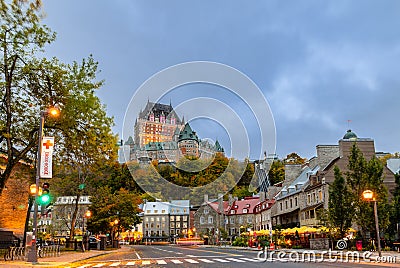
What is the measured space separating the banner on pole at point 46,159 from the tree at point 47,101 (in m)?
3.33

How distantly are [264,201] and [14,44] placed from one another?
60771 millimetres

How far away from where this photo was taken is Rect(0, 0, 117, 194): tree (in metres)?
25.4

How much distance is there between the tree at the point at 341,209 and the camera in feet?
117

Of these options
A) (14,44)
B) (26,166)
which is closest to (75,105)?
(14,44)

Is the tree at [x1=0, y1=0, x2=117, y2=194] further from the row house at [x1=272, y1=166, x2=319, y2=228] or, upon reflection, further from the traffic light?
the row house at [x1=272, y1=166, x2=319, y2=228]

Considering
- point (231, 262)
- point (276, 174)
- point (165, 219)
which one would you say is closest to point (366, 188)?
point (231, 262)

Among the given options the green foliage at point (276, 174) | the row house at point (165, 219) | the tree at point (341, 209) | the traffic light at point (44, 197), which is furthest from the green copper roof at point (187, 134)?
the traffic light at point (44, 197)

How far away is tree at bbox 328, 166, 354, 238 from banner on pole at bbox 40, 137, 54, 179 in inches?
934

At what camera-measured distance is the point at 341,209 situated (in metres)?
36.0

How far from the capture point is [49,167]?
22.4 meters

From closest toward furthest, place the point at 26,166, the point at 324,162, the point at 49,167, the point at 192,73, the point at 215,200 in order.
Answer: the point at 49,167 → the point at 26,166 → the point at 324,162 → the point at 192,73 → the point at 215,200

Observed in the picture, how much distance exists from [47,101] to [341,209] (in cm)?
2450

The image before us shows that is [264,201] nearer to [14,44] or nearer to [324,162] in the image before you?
[324,162]

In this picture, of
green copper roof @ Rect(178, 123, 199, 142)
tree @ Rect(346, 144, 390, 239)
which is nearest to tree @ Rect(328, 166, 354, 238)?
tree @ Rect(346, 144, 390, 239)
